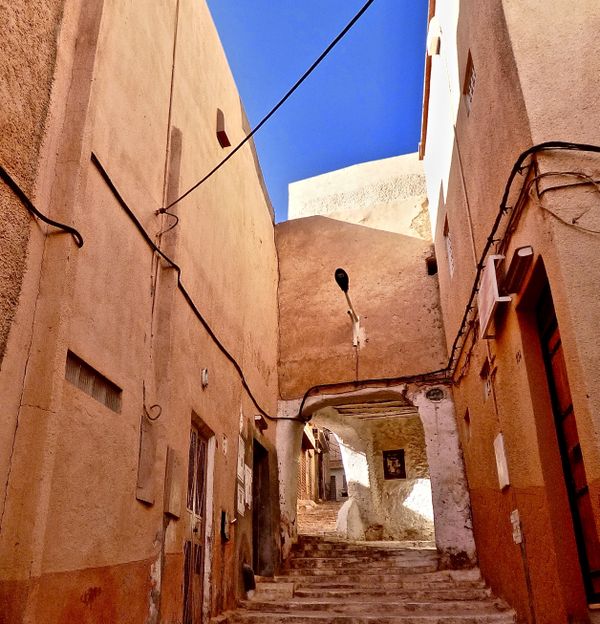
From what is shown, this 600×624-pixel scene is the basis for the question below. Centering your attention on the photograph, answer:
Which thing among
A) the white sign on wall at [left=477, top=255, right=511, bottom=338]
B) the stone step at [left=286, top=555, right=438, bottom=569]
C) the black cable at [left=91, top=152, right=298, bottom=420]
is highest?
the black cable at [left=91, top=152, right=298, bottom=420]

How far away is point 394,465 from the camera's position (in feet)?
50.8

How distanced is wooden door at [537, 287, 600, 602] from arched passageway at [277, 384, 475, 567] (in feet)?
14.7

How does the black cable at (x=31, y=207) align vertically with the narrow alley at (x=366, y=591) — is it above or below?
above

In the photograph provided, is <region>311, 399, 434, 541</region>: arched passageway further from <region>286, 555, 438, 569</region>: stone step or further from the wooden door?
the wooden door

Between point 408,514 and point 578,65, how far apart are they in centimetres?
1212

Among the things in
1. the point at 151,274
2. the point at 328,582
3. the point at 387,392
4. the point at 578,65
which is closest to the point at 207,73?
the point at 151,274

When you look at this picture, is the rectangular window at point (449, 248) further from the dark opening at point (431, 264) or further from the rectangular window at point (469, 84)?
the rectangular window at point (469, 84)

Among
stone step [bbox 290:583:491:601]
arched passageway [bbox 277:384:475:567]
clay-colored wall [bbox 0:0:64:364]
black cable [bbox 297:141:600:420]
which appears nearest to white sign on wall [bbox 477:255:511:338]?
black cable [bbox 297:141:600:420]

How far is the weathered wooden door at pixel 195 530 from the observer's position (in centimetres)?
593

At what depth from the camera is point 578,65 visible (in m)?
4.74

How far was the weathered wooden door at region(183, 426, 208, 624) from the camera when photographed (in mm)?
5934

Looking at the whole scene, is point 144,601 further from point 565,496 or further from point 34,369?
point 565,496

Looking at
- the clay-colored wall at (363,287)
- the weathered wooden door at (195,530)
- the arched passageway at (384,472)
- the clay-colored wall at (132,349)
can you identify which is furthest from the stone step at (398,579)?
the arched passageway at (384,472)

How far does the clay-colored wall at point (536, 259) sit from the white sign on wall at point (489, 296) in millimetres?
129
